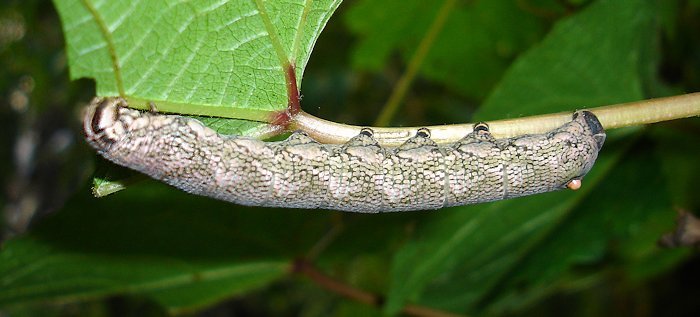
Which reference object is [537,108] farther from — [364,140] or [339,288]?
[339,288]

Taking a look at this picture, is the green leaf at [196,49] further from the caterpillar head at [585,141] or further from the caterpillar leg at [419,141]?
the caterpillar head at [585,141]

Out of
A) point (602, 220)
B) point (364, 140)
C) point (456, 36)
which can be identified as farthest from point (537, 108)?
point (456, 36)

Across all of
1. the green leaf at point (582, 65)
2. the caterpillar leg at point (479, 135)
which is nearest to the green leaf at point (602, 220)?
the green leaf at point (582, 65)

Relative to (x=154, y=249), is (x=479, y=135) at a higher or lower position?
higher

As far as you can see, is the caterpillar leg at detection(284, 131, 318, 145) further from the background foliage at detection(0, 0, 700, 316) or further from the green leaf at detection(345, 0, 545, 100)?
the green leaf at detection(345, 0, 545, 100)

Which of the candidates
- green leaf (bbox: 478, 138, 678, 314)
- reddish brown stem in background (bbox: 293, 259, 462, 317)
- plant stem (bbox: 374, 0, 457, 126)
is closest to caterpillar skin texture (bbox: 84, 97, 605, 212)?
green leaf (bbox: 478, 138, 678, 314)

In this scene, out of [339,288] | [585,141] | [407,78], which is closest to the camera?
[585,141]

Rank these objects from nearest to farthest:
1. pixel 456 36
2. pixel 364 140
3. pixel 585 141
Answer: pixel 364 140, pixel 585 141, pixel 456 36
